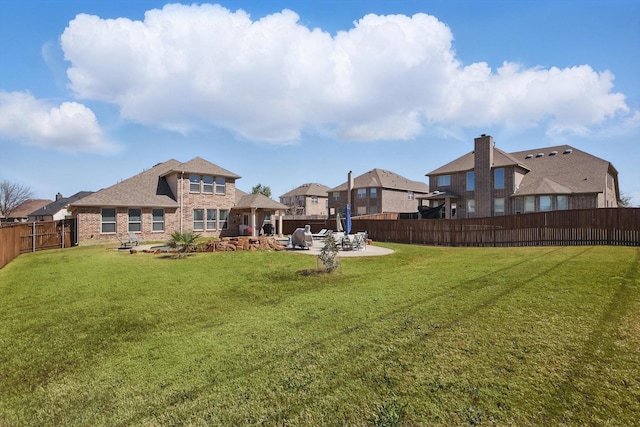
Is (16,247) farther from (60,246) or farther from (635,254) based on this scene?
(635,254)

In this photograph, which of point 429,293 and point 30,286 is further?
point 30,286

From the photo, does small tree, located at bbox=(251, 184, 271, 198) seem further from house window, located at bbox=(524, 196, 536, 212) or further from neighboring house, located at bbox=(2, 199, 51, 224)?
house window, located at bbox=(524, 196, 536, 212)

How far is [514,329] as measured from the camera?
492 centimetres

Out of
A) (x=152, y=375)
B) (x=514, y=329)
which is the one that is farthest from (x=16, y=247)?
(x=514, y=329)

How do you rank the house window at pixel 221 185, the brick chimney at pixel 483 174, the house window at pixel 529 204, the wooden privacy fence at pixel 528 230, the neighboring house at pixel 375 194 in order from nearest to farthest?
the wooden privacy fence at pixel 528 230
the house window at pixel 529 204
the house window at pixel 221 185
the brick chimney at pixel 483 174
the neighboring house at pixel 375 194

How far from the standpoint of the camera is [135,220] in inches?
927

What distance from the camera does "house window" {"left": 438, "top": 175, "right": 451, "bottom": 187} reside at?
3341cm

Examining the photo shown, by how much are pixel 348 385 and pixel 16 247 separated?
67.8 feet

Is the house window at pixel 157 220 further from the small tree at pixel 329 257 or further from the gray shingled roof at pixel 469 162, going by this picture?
the gray shingled roof at pixel 469 162

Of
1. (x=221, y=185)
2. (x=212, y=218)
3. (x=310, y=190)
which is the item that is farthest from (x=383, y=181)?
(x=212, y=218)

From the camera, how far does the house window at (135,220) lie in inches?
920

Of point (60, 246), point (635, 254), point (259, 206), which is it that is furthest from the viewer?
point (259, 206)

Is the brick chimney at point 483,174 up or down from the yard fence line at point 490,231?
up

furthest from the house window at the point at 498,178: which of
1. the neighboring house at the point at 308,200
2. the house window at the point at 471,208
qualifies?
the neighboring house at the point at 308,200
